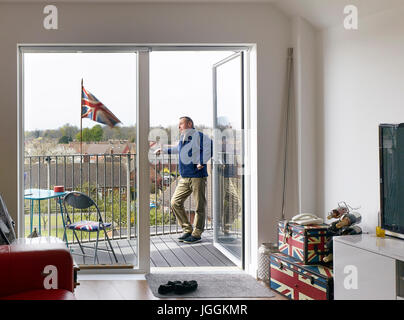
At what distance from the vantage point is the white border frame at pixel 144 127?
405 centimetres

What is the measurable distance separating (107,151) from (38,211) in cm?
83

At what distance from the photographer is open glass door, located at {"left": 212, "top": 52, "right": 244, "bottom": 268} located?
436 centimetres

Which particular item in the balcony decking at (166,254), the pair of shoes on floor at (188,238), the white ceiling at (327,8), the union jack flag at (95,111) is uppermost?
the white ceiling at (327,8)

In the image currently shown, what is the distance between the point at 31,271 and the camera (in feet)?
7.73

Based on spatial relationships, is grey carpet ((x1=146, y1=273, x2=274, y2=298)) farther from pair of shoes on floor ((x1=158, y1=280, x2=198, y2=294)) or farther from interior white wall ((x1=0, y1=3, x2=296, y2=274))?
interior white wall ((x1=0, y1=3, x2=296, y2=274))

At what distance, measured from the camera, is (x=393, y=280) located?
252 cm

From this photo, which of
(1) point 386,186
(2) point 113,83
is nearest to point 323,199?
(1) point 386,186

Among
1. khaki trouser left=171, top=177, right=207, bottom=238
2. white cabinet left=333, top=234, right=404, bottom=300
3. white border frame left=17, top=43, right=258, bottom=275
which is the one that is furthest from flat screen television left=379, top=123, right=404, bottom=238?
khaki trouser left=171, top=177, right=207, bottom=238

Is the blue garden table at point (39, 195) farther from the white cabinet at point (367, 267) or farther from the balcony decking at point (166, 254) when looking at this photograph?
the white cabinet at point (367, 267)

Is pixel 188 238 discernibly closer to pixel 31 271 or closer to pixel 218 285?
pixel 218 285

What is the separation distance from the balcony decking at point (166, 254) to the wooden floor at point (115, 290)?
0.26 metres

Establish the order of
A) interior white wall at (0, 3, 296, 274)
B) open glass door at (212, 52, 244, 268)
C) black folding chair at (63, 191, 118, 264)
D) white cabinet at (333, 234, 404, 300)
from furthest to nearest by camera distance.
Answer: open glass door at (212, 52, 244, 268) → black folding chair at (63, 191, 118, 264) → interior white wall at (0, 3, 296, 274) → white cabinet at (333, 234, 404, 300)

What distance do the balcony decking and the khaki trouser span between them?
119 millimetres

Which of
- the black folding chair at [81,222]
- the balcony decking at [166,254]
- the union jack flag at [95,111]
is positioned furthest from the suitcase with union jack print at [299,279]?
the union jack flag at [95,111]
